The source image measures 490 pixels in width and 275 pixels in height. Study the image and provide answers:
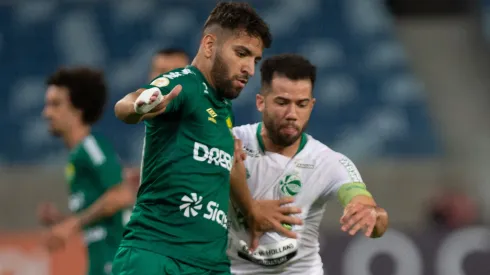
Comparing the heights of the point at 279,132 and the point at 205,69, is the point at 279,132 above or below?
below

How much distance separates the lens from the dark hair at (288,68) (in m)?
5.19

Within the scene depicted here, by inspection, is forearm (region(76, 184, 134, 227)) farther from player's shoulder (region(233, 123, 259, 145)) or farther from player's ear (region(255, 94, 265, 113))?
player's ear (region(255, 94, 265, 113))

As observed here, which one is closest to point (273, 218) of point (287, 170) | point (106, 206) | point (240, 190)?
point (240, 190)

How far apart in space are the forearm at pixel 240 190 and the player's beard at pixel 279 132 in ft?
1.19

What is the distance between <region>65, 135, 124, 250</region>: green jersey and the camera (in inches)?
261

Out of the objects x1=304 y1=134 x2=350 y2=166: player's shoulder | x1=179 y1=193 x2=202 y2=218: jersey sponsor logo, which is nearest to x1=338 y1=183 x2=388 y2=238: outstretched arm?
x1=304 y1=134 x2=350 y2=166: player's shoulder

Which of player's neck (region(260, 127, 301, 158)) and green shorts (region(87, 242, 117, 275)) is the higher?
player's neck (region(260, 127, 301, 158))

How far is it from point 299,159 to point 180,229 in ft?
3.38

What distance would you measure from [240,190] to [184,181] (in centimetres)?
53

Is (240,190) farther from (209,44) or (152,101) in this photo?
(152,101)

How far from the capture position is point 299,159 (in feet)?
17.2

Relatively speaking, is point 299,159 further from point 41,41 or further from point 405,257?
point 41,41

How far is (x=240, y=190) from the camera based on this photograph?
4875 millimetres

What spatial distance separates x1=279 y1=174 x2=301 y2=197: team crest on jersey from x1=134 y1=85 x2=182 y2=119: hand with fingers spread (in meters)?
1.26
